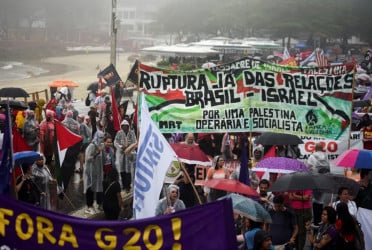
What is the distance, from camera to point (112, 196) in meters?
9.27

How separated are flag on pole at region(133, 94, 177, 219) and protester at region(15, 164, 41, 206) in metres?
1.94

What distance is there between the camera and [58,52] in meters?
84.3

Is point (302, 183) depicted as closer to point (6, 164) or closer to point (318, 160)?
point (318, 160)

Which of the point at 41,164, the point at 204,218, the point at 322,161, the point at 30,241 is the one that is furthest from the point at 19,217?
the point at 322,161

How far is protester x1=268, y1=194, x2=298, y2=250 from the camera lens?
290 inches

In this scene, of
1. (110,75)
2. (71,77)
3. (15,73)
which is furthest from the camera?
(15,73)

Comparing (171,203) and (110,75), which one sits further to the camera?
(110,75)

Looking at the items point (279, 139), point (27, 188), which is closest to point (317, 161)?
point (279, 139)

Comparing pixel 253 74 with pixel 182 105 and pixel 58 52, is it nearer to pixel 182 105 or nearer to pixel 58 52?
pixel 182 105

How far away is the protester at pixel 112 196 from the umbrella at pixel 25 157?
1.27m

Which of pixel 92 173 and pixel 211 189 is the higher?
pixel 211 189

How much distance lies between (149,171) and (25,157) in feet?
6.86

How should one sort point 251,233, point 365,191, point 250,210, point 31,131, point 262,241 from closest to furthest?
point 262,241 < point 251,233 < point 250,210 < point 365,191 < point 31,131

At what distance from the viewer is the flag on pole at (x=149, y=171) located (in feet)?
21.8
